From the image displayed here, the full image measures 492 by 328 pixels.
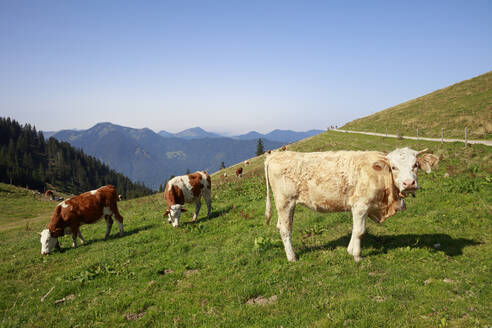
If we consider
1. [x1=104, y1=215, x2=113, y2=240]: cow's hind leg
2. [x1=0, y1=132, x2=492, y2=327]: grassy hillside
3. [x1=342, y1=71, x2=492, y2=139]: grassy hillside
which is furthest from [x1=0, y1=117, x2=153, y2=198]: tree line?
[x1=0, y1=132, x2=492, y2=327]: grassy hillside

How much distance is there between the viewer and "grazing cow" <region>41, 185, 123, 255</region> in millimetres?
12156

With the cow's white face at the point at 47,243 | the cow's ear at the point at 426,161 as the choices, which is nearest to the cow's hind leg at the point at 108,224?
the cow's white face at the point at 47,243

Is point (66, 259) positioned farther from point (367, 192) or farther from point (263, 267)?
point (367, 192)

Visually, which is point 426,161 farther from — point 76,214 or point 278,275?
point 76,214

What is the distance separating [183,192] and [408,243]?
10.6 m

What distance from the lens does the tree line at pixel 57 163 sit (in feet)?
454

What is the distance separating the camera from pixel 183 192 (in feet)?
46.7

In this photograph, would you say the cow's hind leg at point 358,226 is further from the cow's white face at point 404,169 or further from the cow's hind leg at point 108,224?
the cow's hind leg at point 108,224

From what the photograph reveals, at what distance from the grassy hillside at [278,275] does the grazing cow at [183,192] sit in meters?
1.10

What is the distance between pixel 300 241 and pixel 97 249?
9.29m

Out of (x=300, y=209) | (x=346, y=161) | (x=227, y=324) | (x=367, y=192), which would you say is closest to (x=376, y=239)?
(x=367, y=192)

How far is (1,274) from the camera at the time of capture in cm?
1010

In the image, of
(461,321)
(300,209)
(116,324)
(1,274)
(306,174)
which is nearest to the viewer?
(461,321)

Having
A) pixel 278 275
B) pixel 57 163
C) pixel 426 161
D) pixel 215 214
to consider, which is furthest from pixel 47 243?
pixel 57 163
